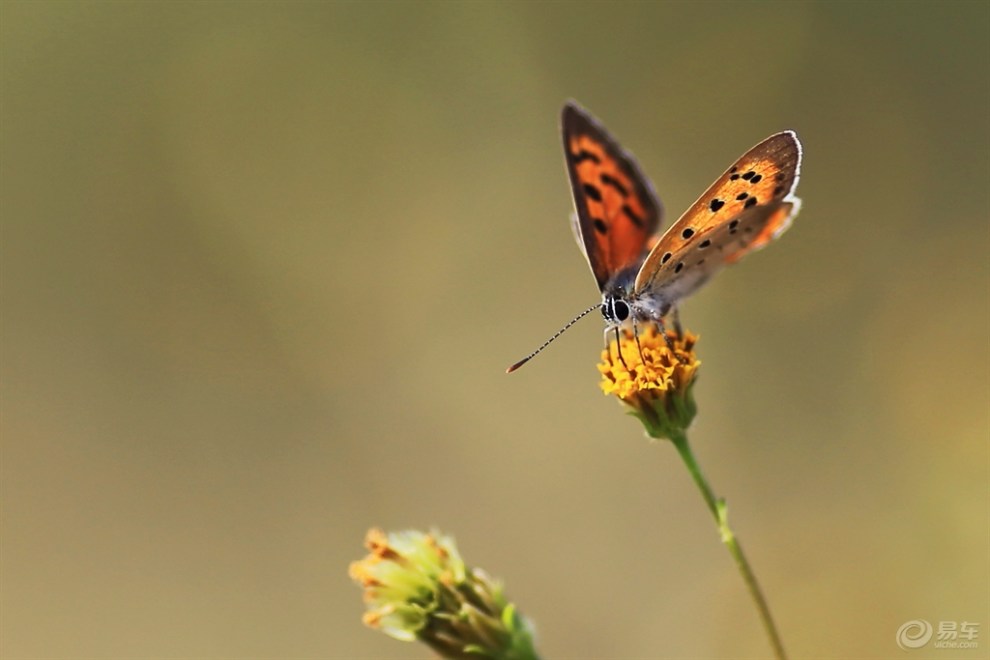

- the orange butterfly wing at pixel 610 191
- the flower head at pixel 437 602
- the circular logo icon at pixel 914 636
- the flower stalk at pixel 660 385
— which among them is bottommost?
the circular logo icon at pixel 914 636

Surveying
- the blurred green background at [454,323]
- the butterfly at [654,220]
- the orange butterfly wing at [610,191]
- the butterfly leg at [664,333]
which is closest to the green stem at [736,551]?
the butterfly leg at [664,333]

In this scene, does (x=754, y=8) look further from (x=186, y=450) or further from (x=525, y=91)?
(x=186, y=450)

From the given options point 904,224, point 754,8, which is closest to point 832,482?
point 904,224

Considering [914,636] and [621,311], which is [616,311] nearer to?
[621,311]

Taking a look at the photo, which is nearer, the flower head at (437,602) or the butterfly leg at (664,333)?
the flower head at (437,602)

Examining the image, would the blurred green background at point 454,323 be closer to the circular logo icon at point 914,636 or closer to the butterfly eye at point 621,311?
the circular logo icon at point 914,636

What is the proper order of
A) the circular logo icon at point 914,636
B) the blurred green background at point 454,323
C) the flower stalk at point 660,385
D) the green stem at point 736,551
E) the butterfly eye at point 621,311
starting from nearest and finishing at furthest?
the green stem at point 736,551 → the circular logo icon at point 914,636 → the flower stalk at point 660,385 → the butterfly eye at point 621,311 → the blurred green background at point 454,323
